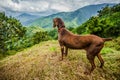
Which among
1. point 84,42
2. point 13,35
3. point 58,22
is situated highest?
point 58,22

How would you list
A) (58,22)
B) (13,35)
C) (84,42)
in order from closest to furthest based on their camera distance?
(84,42) < (58,22) < (13,35)

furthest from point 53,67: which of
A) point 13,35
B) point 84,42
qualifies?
point 13,35

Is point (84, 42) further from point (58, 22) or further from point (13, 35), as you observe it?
point (13, 35)

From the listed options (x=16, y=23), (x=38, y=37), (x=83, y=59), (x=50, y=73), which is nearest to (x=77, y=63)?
(x=83, y=59)

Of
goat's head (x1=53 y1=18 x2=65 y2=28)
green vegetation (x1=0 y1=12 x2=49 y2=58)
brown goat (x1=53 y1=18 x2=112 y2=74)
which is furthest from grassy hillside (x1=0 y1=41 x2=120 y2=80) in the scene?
green vegetation (x1=0 y1=12 x2=49 y2=58)

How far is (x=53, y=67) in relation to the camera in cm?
852

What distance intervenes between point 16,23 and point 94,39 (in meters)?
21.3

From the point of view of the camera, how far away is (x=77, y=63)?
29.0ft

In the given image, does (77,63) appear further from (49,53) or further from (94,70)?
(49,53)

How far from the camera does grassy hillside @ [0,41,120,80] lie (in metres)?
8.27

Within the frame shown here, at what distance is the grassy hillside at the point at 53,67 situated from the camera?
8.27m

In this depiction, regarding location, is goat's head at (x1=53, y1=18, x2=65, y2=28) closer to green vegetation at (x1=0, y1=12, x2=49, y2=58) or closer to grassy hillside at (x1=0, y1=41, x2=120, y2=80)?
grassy hillside at (x1=0, y1=41, x2=120, y2=80)

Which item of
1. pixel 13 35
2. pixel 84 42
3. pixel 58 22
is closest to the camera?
pixel 84 42

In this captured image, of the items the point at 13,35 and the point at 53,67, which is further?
the point at 13,35
